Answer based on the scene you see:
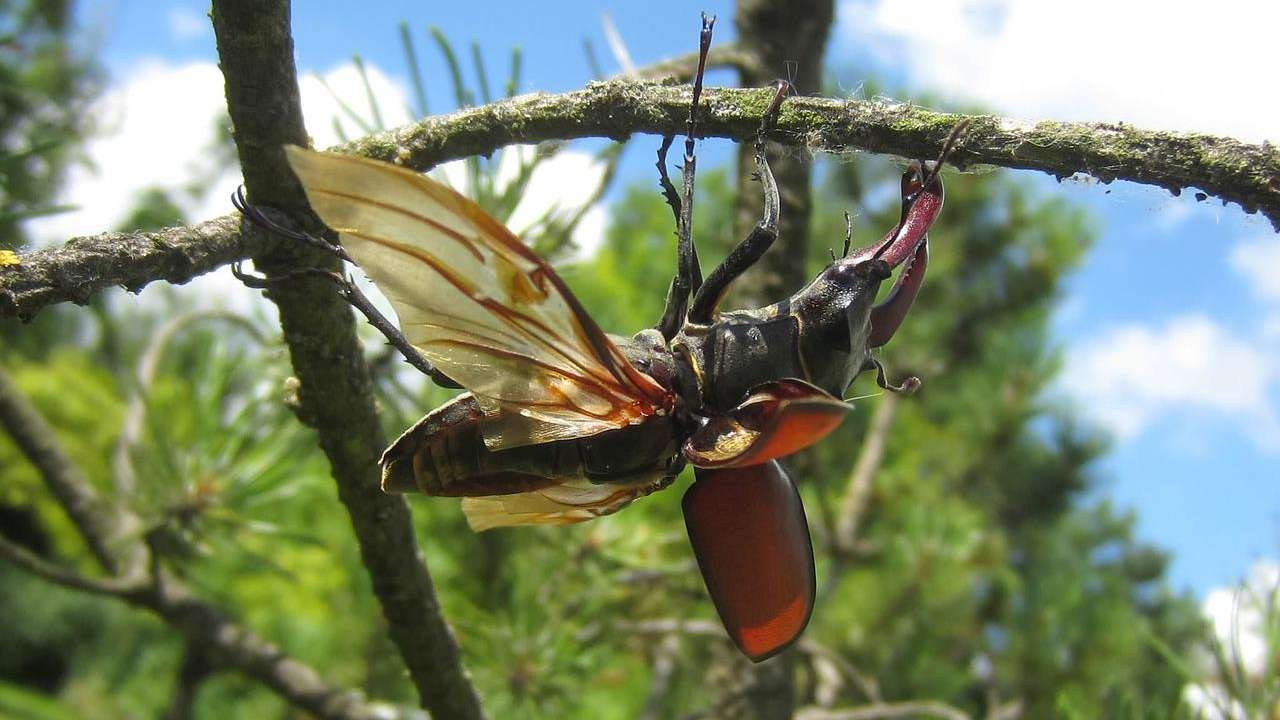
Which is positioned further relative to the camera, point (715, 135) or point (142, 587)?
point (142, 587)

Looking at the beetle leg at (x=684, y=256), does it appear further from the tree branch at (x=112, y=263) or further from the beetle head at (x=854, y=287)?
the tree branch at (x=112, y=263)

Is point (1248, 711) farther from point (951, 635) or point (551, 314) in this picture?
point (951, 635)

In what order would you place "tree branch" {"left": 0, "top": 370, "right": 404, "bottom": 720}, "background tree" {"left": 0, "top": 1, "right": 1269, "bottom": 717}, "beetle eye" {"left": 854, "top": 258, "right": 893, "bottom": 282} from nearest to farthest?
"beetle eye" {"left": 854, "top": 258, "right": 893, "bottom": 282} → "background tree" {"left": 0, "top": 1, "right": 1269, "bottom": 717} → "tree branch" {"left": 0, "top": 370, "right": 404, "bottom": 720}

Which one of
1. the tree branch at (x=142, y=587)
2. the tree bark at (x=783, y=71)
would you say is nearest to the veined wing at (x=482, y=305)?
the tree branch at (x=142, y=587)

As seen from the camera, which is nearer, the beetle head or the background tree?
the beetle head

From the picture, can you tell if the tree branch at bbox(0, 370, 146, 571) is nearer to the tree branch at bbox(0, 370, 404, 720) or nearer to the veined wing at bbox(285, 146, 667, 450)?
the tree branch at bbox(0, 370, 404, 720)

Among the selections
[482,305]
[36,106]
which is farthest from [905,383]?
[36,106]

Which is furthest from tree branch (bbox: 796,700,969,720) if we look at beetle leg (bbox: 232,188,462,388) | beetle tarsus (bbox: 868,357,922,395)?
beetle leg (bbox: 232,188,462,388)

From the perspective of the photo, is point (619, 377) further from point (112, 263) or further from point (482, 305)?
point (112, 263)
